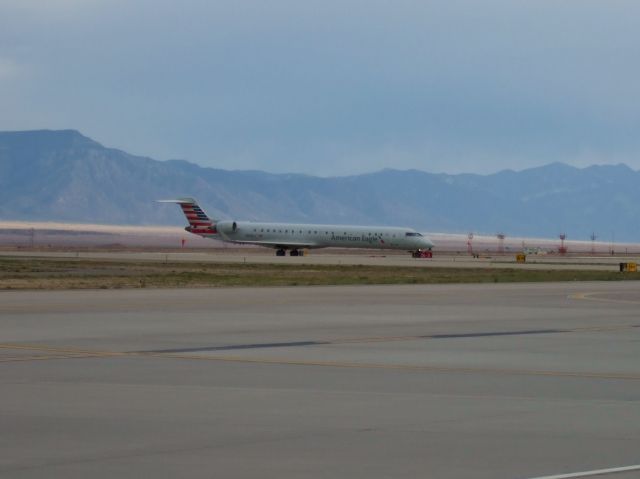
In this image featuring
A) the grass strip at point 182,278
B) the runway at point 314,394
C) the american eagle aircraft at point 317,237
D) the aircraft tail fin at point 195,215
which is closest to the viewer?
the runway at point 314,394

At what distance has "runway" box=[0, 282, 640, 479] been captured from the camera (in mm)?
13320

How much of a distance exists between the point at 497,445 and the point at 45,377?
8619 mm

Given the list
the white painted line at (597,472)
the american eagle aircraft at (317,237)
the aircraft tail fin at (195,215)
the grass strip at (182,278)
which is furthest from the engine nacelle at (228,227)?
the white painted line at (597,472)

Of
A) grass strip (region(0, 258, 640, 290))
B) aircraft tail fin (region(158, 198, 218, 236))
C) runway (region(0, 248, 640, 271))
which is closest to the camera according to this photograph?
grass strip (region(0, 258, 640, 290))

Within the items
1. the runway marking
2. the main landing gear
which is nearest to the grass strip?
the runway marking

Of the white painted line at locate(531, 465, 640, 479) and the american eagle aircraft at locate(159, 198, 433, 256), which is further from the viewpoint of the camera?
the american eagle aircraft at locate(159, 198, 433, 256)

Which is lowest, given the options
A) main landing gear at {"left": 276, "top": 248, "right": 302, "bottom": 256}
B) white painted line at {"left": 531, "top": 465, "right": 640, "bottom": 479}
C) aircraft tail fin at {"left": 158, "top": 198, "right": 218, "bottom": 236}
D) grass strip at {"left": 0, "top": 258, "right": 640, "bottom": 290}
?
white painted line at {"left": 531, "top": 465, "right": 640, "bottom": 479}

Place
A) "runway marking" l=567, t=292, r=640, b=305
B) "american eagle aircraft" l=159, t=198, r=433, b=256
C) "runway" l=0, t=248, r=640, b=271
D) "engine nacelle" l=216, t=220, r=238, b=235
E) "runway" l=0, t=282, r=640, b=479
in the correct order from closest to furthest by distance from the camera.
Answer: "runway" l=0, t=282, r=640, b=479, "runway marking" l=567, t=292, r=640, b=305, "runway" l=0, t=248, r=640, b=271, "american eagle aircraft" l=159, t=198, r=433, b=256, "engine nacelle" l=216, t=220, r=238, b=235

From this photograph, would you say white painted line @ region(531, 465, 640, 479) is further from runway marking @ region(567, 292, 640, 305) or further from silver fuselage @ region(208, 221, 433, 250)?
silver fuselage @ region(208, 221, 433, 250)

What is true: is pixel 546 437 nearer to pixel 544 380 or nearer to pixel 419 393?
pixel 419 393

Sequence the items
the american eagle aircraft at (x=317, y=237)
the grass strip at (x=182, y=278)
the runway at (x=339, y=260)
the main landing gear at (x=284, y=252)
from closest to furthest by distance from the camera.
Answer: the grass strip at (x=182, y=278) < the runway at (x=339, y=260) < the main landing gear at (x=284, y=252) < the american eagle aircraft at (x=317, y=237)

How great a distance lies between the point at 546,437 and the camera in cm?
1481

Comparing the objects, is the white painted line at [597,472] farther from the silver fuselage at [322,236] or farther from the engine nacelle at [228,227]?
the engine nacelle at [228,227]

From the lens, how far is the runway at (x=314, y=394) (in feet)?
43.7
